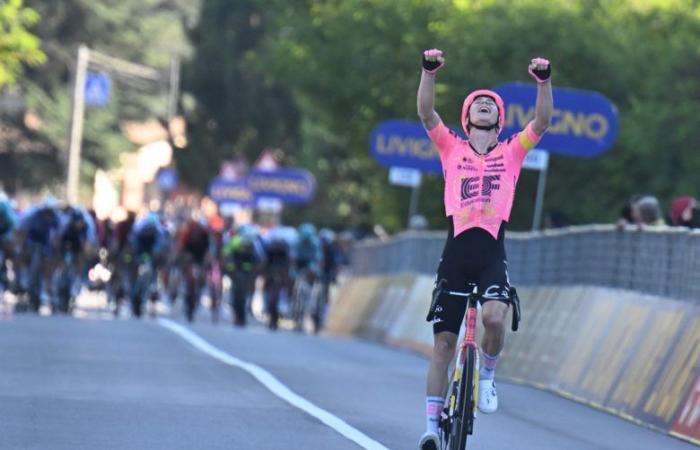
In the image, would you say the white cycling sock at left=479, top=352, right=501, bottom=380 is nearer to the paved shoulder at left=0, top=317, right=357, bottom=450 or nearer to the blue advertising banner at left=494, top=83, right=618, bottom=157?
the paved shoulder at left=0, top=317, right=357, bottom=450

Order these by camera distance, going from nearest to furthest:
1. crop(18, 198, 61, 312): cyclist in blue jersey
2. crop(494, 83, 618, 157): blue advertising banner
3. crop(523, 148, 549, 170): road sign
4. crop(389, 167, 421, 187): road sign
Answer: crop(494, 83, 618, 157): blue advertising banner
crop(523, 148, 549, 170): road sign
crop(18, 198, 61, 312): cyclist in blue jersey
crop(389, 167, 421, 187): road sign

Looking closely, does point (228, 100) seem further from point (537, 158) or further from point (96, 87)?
point (537, 158)

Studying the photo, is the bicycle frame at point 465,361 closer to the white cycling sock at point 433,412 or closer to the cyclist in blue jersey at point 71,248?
the white cycling sock at point 433,412

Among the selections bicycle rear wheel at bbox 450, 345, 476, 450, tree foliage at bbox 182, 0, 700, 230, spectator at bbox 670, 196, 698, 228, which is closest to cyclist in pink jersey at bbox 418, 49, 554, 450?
bicycle rear wheel at bbox 450, 345, 476, 450

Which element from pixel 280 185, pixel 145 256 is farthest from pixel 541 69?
pixel 280 185

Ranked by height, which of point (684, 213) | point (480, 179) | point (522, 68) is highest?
point (522, 68)

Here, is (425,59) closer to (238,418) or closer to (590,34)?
(238,418)

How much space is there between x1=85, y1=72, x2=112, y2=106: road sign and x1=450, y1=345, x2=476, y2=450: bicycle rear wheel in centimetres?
4687

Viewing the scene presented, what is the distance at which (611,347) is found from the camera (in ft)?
62.7

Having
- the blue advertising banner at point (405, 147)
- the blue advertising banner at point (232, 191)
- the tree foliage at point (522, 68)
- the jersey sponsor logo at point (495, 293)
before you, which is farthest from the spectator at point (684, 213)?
the blue advertising banner at point (232, 191)

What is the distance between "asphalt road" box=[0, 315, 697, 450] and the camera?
13266 mm

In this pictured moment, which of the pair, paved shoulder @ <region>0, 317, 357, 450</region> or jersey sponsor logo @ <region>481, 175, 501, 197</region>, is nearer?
jersey sponsor logo @ <region>481, 175, 501, 197</region>

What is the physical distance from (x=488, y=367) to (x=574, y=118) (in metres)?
14.5

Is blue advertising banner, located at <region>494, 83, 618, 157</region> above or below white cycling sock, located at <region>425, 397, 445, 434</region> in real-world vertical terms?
above
